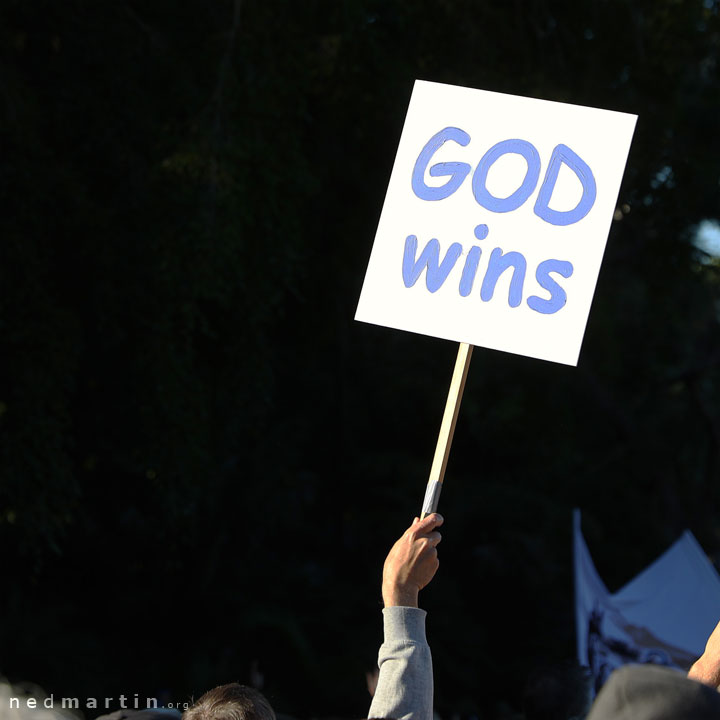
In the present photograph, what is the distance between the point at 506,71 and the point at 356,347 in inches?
185

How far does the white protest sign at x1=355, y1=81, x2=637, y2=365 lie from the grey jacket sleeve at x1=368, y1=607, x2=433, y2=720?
0.71 metres

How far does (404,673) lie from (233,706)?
0.27 meters

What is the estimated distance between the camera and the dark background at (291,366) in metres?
5.75

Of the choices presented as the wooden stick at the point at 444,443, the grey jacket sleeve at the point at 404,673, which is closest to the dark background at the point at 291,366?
the wooden stick at the point at 444,443

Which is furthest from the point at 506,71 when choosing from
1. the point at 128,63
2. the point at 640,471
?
the point at 640,471

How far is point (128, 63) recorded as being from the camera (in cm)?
601

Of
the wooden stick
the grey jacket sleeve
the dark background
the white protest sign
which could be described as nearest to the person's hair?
the grey jacket sleeve

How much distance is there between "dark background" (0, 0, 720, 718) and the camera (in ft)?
18.9

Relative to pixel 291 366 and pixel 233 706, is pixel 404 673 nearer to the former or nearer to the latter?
pixel 233 706

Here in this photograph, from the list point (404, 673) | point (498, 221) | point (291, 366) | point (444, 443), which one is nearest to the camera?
point (404, 673)

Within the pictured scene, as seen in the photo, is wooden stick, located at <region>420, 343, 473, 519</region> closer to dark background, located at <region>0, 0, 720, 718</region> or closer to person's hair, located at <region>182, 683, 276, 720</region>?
person's hair, located at <region>182, 683, 276, 720</region>

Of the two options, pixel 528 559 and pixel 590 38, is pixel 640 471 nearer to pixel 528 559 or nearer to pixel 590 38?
pixel 528 559

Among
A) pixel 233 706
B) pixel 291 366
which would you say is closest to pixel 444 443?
pixel 233 706

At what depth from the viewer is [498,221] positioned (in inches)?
92.5
